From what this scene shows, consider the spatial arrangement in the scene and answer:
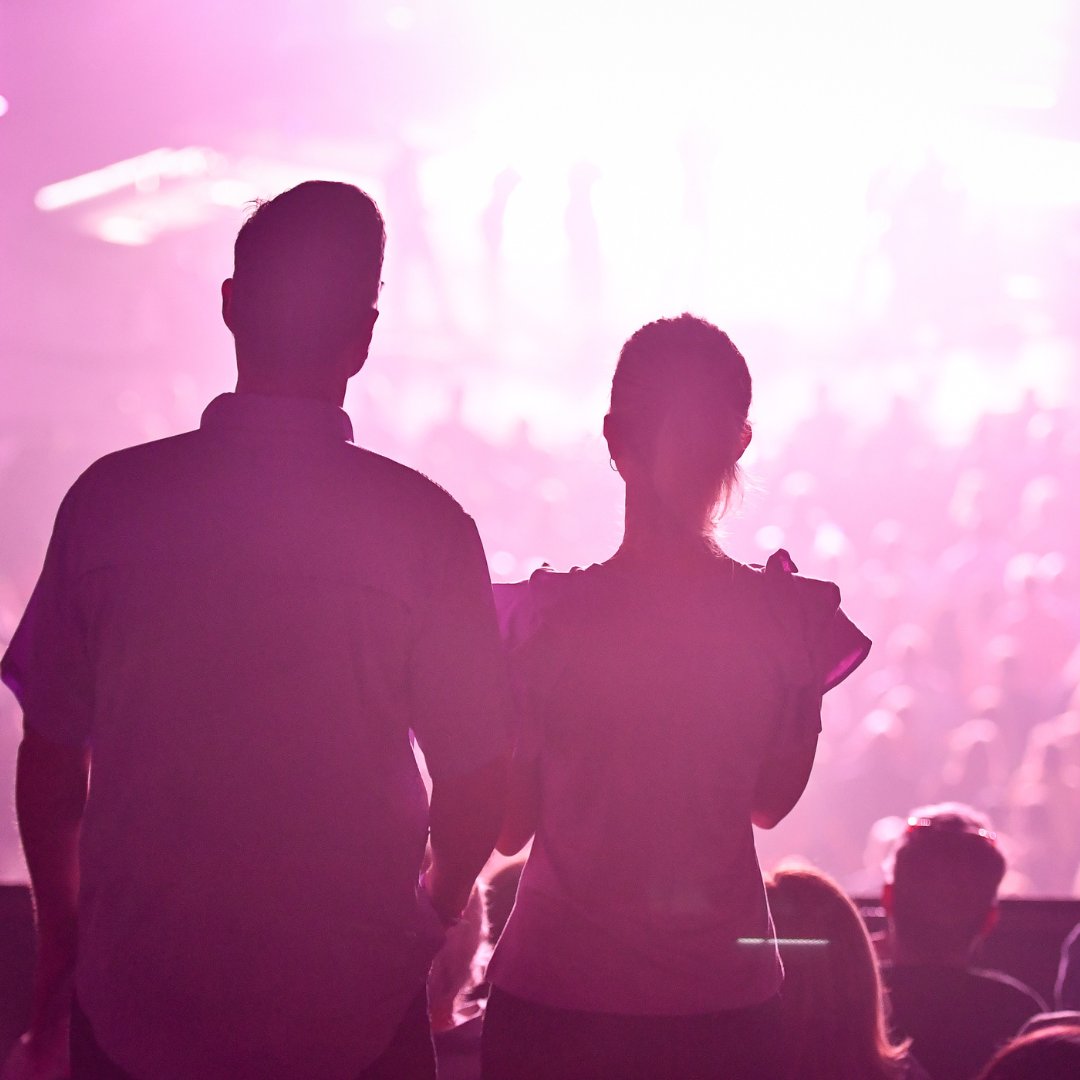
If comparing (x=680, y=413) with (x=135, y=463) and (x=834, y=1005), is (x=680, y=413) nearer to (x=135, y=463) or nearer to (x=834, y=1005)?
(x=135, y=463)

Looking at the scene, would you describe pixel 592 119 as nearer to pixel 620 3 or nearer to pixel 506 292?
pixel 620 3

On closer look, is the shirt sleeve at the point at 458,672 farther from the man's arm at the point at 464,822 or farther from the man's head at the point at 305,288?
the man's head at the point at 305,288

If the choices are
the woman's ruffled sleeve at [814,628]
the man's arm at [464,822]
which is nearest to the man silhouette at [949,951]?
the woman's ruffled sleeve at [814,628]

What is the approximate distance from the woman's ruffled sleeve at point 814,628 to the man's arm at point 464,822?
0.94 ft

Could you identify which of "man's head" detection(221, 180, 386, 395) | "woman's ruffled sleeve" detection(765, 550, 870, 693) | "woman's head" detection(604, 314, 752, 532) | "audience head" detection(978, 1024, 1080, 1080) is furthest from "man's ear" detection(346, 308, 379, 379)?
"audience head" detection(978, 1024, 1080, 1080)

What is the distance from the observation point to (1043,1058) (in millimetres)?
727

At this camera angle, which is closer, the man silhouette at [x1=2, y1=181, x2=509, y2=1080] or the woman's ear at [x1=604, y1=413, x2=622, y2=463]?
the man silhouette at [x1=2, y1=181, x2=509, y2=1080]

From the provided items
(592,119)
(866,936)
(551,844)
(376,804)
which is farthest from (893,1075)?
(592,119)

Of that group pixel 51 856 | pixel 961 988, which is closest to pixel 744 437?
pixel 51 856

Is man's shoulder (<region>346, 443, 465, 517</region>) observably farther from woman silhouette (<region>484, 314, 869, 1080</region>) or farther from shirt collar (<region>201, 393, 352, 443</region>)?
woman silhouette (<region>484, 314, 869, 1080</region>)

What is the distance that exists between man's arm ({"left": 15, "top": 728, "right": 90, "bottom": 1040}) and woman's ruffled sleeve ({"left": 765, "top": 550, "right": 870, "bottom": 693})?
0.55 m

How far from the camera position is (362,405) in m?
5.85

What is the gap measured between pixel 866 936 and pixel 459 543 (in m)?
0.83

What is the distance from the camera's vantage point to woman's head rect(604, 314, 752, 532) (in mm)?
954
